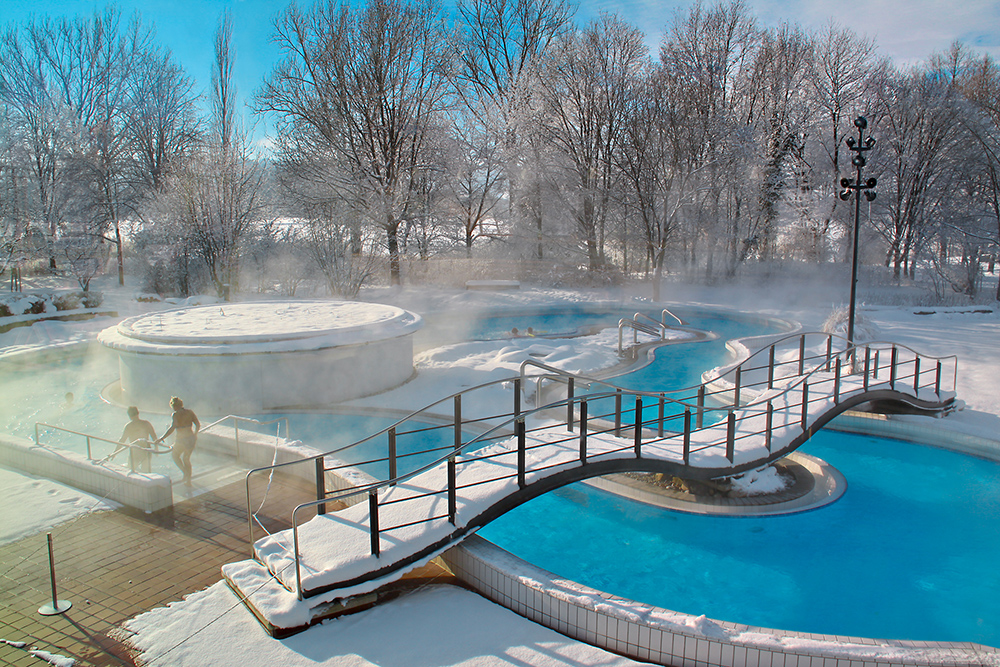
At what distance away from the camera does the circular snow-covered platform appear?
9.09 meters

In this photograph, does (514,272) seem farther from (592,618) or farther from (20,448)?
(592,618)

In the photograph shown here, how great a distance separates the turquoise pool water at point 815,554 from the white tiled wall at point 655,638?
54.7 inches

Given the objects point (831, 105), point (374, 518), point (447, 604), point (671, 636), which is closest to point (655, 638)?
point (671, 636)

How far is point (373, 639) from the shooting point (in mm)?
3721

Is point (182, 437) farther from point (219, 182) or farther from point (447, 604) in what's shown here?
point (219, 182)

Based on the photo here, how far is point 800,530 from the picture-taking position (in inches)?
246

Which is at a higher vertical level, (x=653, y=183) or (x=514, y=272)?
(x=653, y=183)

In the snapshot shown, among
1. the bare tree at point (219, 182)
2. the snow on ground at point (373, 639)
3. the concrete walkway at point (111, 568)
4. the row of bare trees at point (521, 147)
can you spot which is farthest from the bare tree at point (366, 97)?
the snow on ground at point (373, 639)

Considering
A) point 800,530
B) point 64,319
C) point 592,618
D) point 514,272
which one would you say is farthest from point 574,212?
point 592,618

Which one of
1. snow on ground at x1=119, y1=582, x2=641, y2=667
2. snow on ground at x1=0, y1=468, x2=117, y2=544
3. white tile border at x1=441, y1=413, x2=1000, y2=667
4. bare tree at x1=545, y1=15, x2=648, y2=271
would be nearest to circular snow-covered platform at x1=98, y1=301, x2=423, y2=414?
snow on ground at x1=0, y1=468, x2=117, y2=544

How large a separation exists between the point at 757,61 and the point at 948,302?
48.4 ft

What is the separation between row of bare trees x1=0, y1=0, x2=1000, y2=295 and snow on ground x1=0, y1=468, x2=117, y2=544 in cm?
1588

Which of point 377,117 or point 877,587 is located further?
point 377,117

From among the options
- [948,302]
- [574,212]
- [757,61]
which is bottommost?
[948,302]
